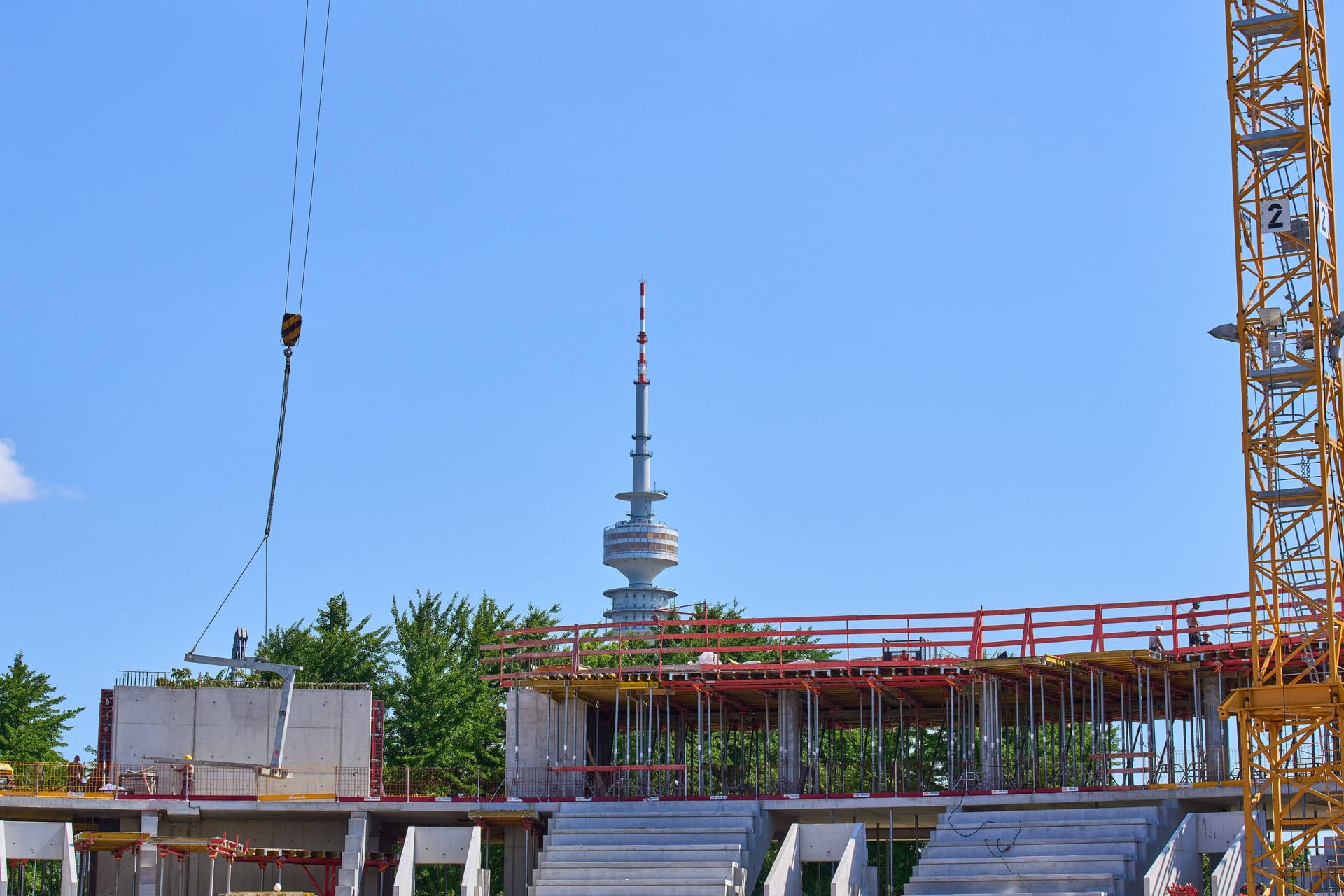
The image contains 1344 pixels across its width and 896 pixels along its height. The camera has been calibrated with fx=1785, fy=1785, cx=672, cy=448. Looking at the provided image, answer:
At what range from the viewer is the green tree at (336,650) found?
76.6 meters

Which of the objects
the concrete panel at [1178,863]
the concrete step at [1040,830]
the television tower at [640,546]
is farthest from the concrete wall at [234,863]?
the television tower at [640,546]

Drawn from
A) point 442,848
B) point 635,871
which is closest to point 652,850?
point 635,871

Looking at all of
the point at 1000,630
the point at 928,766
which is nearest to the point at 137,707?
the point at 1000,630

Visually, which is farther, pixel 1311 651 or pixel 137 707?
pixel 137 707

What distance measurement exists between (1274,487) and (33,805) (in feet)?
113

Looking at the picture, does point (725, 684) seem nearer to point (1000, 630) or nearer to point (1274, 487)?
point (1000, 630)

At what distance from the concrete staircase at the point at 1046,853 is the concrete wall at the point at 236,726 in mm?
20578

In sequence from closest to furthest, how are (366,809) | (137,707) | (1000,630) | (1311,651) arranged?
1. (1311,651)
2. (1000,630)
3. (366,809)
4. (137,707)

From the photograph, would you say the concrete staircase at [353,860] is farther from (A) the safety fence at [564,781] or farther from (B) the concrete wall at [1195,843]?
(B) the concrete wall at [1195,843]

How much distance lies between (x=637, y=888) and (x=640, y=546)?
116158mm

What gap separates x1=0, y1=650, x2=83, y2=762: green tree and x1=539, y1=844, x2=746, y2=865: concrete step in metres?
33.9

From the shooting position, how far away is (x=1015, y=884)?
135 feet

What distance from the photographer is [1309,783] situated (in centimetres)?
3866

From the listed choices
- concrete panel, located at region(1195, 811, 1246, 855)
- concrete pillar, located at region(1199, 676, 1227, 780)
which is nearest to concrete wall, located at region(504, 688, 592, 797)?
concrete pillar, located at region(1199, 676, 1227, 780)
